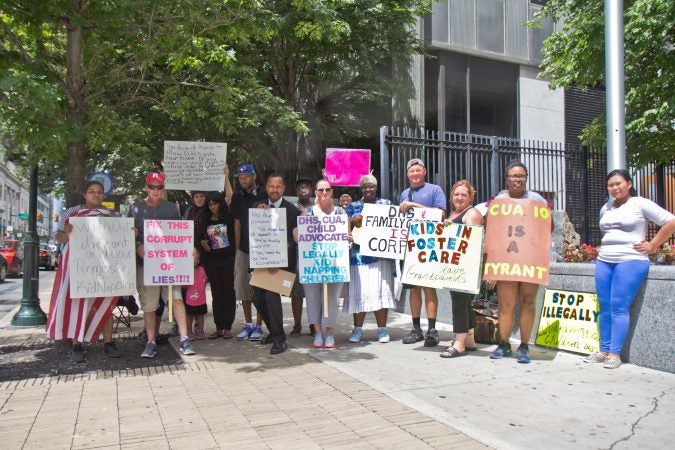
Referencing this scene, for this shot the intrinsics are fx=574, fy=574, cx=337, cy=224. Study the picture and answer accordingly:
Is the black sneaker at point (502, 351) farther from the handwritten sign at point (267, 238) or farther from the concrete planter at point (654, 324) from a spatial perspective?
the handwritten sign at point (267, 238)

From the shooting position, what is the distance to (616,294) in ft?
17.7

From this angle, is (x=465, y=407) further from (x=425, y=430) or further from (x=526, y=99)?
(x=526, y=99)

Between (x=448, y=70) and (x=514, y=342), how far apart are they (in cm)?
1463

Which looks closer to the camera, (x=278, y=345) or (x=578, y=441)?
(x=578, y=441)

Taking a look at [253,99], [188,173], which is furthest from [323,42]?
[188,173]

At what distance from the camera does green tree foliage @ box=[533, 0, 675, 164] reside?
11.1m

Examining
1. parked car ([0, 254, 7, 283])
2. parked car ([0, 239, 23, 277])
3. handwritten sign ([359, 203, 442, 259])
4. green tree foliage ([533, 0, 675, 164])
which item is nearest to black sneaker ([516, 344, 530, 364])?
handwritten sign ([359, 203, 442, 259])

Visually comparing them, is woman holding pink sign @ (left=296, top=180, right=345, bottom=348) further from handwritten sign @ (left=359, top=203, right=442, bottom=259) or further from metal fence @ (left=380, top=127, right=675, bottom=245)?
metal fence @ (left=380, top=127, right=675, bottom=245)

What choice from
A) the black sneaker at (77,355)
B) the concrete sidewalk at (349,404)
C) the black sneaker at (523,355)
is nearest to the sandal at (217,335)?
the concrete sidewalk at (349,404)

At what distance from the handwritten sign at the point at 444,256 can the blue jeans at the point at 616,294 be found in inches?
46.1

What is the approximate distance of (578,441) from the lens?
3668 mm

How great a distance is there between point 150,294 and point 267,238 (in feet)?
4.60

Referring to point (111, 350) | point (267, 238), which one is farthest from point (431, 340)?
point (111, 350)

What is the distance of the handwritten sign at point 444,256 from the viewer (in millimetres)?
5953
